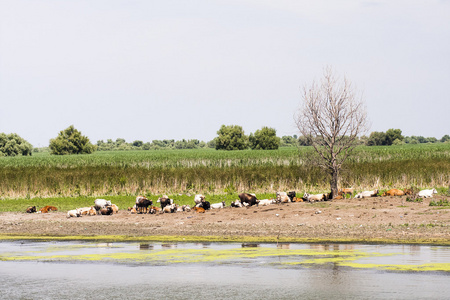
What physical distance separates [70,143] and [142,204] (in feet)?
303

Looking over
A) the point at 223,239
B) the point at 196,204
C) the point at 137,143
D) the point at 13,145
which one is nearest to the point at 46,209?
the point at 196,204

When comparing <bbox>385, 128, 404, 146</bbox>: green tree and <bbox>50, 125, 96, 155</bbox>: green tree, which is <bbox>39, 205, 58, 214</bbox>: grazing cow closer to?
<bbox>50, 125, 96, 155</bbox>: green tree

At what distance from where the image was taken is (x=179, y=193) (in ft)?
115

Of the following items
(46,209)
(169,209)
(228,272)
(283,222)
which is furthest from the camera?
(46,209)

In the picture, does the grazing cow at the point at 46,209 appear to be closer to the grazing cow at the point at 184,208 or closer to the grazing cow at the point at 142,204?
the grazing cow at the point at 142,204

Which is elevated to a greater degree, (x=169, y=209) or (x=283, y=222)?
(x=169, y=209)

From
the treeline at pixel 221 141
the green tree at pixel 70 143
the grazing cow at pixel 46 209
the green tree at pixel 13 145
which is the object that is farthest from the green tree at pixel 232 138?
the grazing cow at pixel 46 209

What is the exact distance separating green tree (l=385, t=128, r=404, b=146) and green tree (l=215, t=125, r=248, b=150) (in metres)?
31.8

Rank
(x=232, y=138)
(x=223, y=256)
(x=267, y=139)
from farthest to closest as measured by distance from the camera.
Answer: (x=232, y=138) → (x=267, y=139) → (x=223, y=256)

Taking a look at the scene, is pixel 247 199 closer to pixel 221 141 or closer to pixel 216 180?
pixel 216 180

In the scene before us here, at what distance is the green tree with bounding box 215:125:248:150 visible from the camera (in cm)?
13200

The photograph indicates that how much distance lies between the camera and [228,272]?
12.4 m

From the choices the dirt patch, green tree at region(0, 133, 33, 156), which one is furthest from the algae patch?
green tree at region(0, 133, 33, 156)

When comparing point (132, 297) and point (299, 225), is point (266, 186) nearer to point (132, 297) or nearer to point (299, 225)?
point (299, 225)
